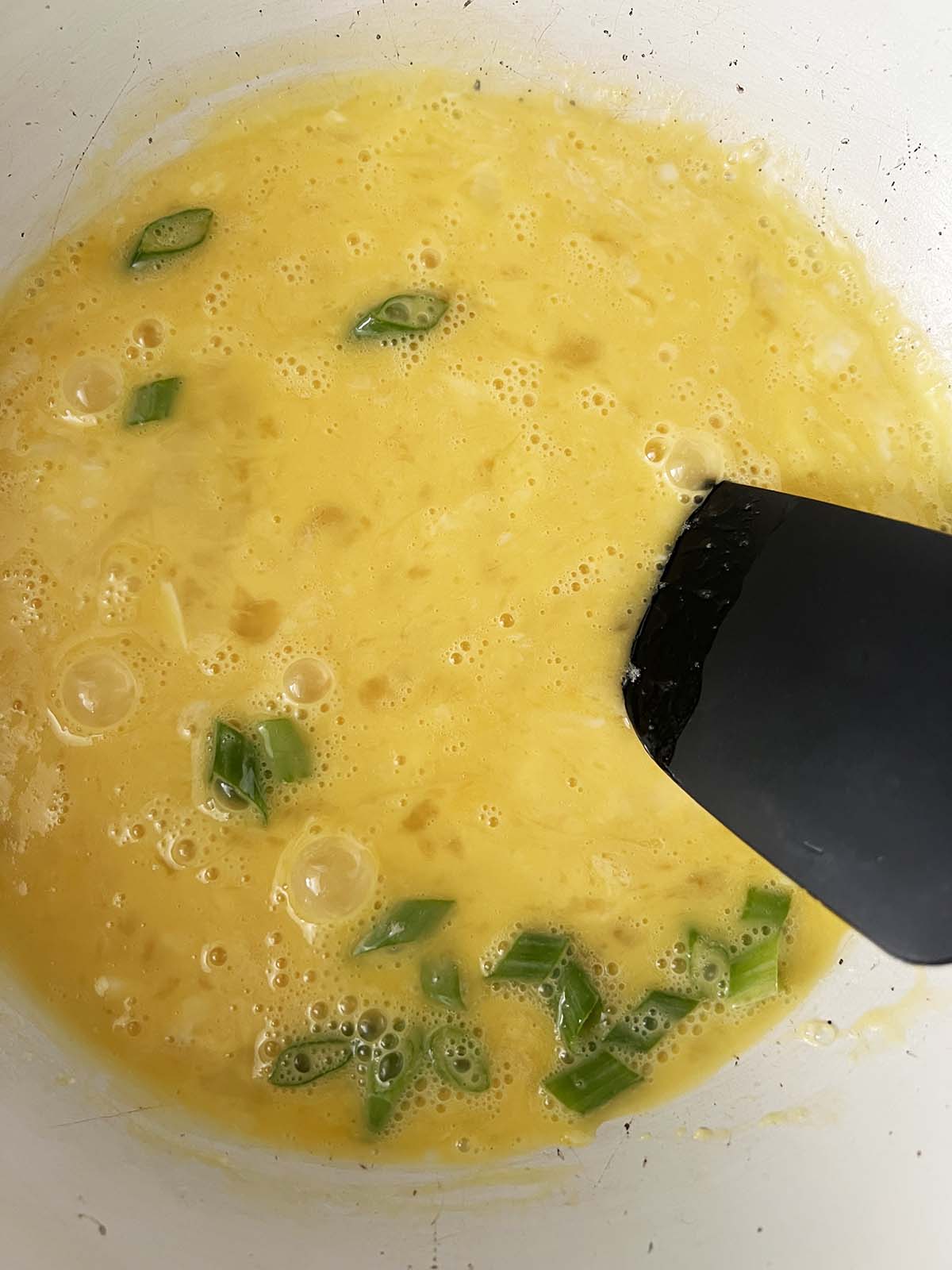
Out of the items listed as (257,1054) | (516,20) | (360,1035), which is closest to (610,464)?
(516,20)

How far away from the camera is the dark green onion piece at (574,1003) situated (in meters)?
1.60

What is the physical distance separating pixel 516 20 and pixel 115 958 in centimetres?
177

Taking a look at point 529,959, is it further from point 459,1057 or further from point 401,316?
point 401,316

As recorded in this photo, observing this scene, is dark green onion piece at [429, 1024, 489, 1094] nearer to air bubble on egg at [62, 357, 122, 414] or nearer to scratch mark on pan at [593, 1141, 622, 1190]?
scratch mark on pan at [593, 1141, 622, 1190]

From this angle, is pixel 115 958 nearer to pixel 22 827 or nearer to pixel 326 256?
pixel 22 827

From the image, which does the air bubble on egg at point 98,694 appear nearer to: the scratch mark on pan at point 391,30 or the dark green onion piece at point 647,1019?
the dark green onion piece at point 647,1019

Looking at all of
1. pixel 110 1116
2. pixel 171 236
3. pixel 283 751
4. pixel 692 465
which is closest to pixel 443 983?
pixel 283 751

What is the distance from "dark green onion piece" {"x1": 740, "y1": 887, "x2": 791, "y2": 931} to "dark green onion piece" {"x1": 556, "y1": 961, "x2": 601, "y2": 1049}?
0.28 m

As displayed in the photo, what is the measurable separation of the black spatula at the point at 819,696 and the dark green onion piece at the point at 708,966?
31cm

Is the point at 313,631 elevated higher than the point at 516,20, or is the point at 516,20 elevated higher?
the point at 516,20

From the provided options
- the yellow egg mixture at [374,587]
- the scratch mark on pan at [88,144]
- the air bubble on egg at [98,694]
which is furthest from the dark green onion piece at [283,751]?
the scratch mark on pan at [88,144]

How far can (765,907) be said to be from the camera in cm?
166

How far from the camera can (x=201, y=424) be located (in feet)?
5.57

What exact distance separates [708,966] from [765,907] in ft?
0.45
